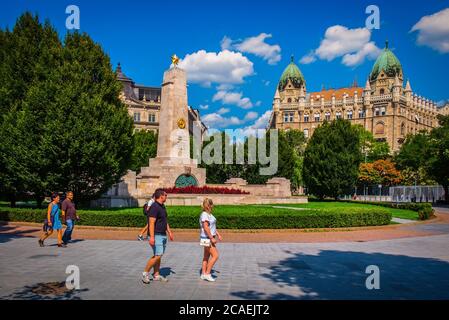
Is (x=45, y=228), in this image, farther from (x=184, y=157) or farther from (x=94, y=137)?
(x=184, y=157)

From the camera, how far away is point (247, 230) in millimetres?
18812

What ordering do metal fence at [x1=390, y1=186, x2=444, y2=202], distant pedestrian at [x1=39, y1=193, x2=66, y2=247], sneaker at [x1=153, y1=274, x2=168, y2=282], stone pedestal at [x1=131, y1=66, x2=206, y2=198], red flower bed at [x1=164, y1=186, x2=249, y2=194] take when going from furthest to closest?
metal fence at [x1=390, y1=186, x2=444, y2=202], stone pedestal at [x1=131, y1=66, x2=206, y2=198], red flower bed at [x1=164, y1=186, x2=249, y2=194], distant pedestrian at [x1=39, y1=193, x2=66, y2=247], sneaker at [x1=153, y1=274, x2=168, y2=282]

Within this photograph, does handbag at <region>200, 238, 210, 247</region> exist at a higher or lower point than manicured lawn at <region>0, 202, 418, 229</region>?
higher

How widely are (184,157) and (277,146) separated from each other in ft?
91.1

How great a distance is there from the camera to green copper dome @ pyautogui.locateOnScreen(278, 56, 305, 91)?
15350 centimetres

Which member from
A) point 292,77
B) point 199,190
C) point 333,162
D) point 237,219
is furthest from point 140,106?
point 292,77

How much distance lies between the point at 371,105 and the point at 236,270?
13231 centimetres

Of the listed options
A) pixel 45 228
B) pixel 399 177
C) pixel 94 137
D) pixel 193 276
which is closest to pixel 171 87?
pixel 94 137

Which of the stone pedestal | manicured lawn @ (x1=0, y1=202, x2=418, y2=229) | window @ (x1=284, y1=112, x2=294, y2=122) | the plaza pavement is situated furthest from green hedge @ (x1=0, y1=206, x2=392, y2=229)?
window @ (x1=284, y1=112, x2=294, y2=122)

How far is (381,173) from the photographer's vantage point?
69.6 m

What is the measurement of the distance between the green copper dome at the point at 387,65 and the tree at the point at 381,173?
76529 millimetres

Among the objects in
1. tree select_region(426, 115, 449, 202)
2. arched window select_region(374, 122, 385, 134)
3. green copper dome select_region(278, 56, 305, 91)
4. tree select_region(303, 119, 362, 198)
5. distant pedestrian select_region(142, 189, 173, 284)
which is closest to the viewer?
distant pedestrian select_region(142, 189, 173, 284)

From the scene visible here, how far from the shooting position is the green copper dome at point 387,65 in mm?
133750

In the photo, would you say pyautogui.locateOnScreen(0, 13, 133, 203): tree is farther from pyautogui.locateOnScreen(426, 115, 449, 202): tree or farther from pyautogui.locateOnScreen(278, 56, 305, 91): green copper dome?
pyautogui.locateOnScreen(278, 56, 305, 91): green copper dome
